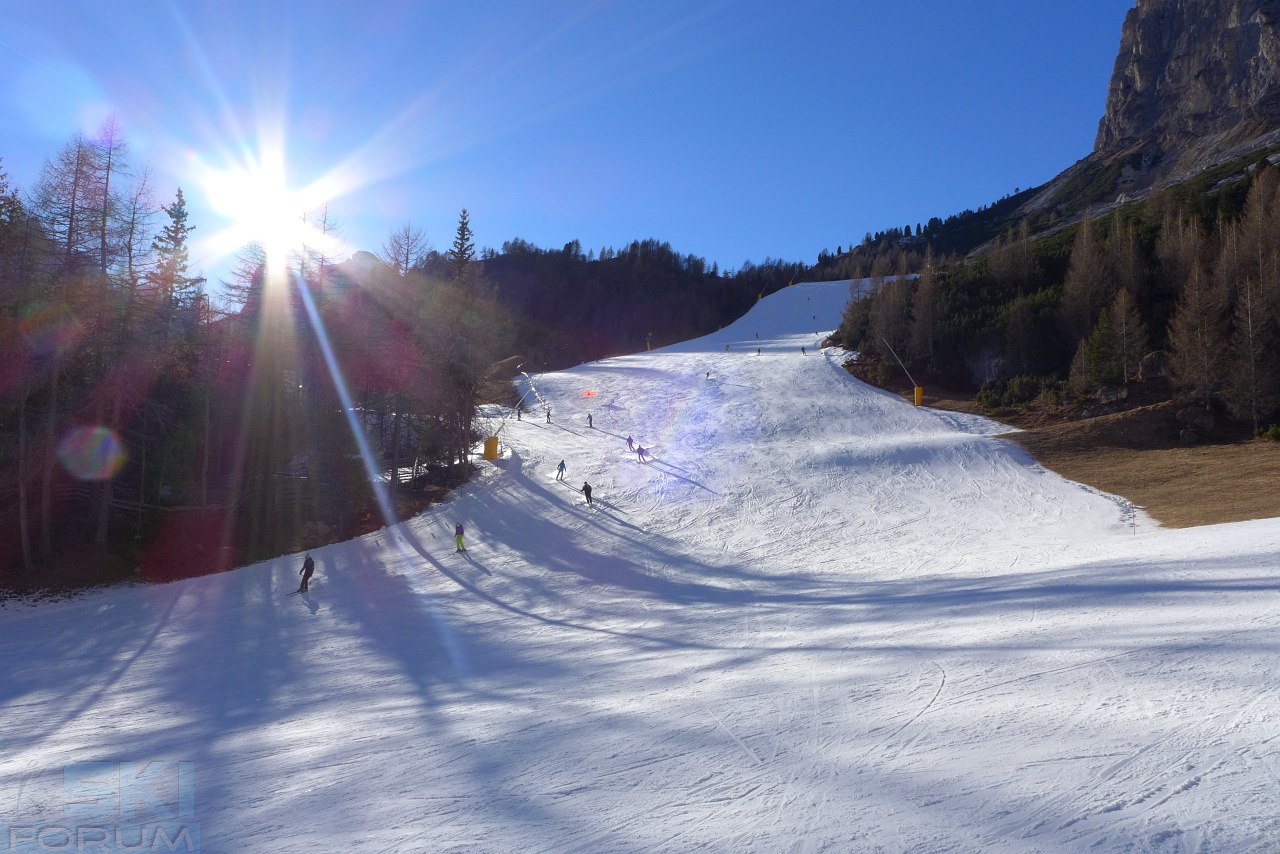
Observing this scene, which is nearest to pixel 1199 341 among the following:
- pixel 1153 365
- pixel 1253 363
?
pixel 1253 363

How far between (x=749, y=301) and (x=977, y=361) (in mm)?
65941

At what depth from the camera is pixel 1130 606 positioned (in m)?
7.85

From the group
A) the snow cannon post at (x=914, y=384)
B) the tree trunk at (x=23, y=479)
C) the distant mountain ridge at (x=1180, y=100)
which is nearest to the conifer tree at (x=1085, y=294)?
the snow cannon post at (x=914, y=384)

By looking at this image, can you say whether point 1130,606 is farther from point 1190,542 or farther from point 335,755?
point 335,755

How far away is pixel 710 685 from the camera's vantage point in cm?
714

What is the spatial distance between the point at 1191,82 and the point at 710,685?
12328cm

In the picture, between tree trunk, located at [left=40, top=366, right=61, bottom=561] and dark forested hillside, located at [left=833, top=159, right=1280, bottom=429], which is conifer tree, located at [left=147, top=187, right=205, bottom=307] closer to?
tree trunk, located at [left=40, top=366, right=61, bottom=561]

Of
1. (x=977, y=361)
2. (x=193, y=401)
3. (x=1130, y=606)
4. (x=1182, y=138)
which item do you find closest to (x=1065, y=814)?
(x=1130, y=606)

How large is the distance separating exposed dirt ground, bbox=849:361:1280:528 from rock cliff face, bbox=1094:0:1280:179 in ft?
240

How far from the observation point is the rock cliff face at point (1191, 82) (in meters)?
79.9

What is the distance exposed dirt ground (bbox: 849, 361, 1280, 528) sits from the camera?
52.4 ft

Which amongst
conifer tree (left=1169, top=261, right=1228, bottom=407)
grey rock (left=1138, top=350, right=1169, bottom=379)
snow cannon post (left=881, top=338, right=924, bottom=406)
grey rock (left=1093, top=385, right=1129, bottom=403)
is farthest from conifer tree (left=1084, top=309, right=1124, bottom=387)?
snow cannon post (left=881, top=338, right=924, bottom=406)

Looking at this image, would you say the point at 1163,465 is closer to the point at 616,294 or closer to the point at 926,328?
the point at 926,328

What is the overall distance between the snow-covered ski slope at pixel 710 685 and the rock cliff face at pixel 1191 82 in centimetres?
9248
